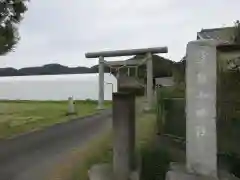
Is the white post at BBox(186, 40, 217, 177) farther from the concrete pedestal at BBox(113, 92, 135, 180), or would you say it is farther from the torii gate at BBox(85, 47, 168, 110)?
the torii gate at BBox(85, 47, 168, 110)

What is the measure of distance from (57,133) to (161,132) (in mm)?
7117

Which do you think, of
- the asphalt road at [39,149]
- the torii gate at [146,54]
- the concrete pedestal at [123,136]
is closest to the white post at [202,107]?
the concrete pedestal at [123,136]

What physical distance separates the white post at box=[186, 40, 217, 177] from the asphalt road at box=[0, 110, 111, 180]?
153 inches

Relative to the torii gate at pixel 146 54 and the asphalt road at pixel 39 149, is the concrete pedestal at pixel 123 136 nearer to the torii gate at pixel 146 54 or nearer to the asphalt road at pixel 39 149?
the asphalt road at pixel 39 149

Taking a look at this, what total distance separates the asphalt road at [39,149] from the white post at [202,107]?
389cm

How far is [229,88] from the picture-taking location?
6590mm

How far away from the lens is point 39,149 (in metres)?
12.3

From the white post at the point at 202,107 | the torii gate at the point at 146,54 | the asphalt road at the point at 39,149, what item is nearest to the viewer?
the white post at the point at 202,107

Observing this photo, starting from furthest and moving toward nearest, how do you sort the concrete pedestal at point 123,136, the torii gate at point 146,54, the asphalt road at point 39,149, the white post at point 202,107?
the torii gate at point 146,54
the asphalt road at point 39,149
the concrete pedestal at point 123,136
the white post at point 202,107

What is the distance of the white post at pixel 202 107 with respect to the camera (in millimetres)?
6031

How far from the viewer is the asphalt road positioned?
9.40m

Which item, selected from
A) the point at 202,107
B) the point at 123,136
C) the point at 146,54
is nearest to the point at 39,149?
the point at 123,136

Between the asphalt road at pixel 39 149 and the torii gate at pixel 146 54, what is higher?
the torii gate at pixel 146 54

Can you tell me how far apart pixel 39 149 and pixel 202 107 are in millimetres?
7173
